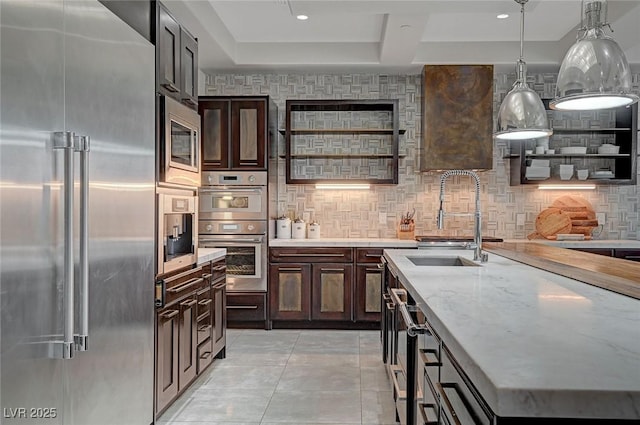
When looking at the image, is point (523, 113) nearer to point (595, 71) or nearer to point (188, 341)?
point (595, 71)

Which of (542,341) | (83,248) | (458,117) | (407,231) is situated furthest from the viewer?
(407,231)

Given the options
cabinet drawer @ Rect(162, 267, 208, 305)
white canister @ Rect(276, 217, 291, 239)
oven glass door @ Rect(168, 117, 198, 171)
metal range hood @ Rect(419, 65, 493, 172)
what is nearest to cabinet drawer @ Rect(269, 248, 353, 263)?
white canister @ Rect(276, 217, 291, 239)

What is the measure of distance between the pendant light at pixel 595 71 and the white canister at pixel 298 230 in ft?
12.9

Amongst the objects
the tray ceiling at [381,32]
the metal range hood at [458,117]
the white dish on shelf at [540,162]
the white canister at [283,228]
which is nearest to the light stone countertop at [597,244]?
the white dish on shelf at [540,162]

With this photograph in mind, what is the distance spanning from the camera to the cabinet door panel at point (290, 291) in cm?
547

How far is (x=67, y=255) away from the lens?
1.77 metres

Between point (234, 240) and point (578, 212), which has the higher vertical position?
point (578, 212)

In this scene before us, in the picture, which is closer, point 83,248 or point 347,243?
point 83,248

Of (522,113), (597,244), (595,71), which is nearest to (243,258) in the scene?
(522,113)

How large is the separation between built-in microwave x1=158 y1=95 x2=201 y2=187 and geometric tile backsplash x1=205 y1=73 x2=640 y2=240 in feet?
8.84

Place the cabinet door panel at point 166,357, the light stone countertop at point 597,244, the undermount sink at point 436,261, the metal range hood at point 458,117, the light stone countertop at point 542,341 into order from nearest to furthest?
the light stone countertop at point 542,341
the cabinet door panel at point 166,357
the undermount sink at point 436,261
the light stone countertop at point 597,244
the metal range hood at point 458,117

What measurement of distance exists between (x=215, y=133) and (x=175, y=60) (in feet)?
7.77

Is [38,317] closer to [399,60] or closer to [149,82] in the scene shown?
[149,82]

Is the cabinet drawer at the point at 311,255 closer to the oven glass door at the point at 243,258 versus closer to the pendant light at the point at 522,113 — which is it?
the oven glass door at the point at 243,258
